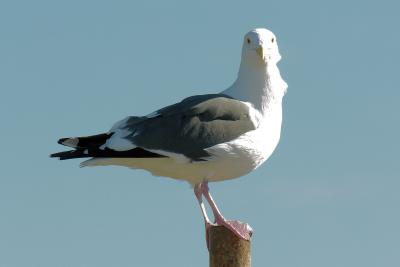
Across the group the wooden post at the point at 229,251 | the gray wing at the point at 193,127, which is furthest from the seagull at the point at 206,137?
the wooden post at the point at 229,251

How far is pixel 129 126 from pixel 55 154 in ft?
3.31

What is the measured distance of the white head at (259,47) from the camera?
416 inches

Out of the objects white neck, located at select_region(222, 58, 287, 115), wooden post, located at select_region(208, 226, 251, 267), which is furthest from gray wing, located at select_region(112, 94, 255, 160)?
wooden post, located at select_region(208, 226, 251, 267)

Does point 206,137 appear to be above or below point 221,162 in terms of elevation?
above

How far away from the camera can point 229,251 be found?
8.56 meters

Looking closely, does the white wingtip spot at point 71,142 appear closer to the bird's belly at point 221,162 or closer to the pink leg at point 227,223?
the bird's belly at point 221,162

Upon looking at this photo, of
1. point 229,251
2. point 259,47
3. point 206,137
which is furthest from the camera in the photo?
point 259,47

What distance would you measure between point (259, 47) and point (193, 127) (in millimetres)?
1365

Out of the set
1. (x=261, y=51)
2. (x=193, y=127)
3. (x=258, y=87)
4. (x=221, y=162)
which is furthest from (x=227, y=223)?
(x=261, y=51)

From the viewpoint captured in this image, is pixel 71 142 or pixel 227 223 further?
pixel 71 142

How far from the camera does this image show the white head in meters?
10.6

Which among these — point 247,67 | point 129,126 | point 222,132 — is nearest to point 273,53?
point 247,67

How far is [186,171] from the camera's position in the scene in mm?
10094

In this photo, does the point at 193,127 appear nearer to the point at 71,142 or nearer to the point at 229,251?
the point at 71,142
